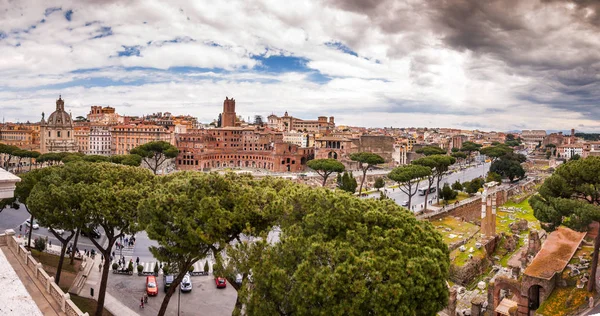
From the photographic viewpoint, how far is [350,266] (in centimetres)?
1070

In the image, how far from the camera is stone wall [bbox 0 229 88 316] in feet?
33.0

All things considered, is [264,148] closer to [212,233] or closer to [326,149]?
[326,149]

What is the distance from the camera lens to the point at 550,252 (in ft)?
79.2

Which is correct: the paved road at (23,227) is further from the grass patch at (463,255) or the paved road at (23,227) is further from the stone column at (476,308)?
the stone column at (476,308)

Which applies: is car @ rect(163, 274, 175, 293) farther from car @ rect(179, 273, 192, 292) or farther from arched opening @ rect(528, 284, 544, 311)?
arched opening @ rect(528, 284, 544, 311)

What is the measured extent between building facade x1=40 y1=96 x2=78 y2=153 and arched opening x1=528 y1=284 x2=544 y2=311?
81401 mm

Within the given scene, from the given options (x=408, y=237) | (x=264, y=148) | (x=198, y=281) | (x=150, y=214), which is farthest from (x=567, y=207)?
(x=264, y=148)

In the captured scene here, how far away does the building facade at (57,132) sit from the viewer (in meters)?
78.9

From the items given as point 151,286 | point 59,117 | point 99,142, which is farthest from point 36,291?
point 99,142

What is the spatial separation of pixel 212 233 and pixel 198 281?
44.5 ft

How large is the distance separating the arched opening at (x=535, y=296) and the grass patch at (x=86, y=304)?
21.1 m

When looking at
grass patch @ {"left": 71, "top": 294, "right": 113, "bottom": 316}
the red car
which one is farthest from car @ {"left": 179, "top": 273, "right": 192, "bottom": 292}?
grass patch @ {"left": 71, "top": 294, "right": 113, "bottom": 316}

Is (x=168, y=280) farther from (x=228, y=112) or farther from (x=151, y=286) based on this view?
(x=228, y=112)

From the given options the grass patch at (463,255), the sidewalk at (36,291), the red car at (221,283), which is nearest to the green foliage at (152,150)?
the red car at (221,283)
